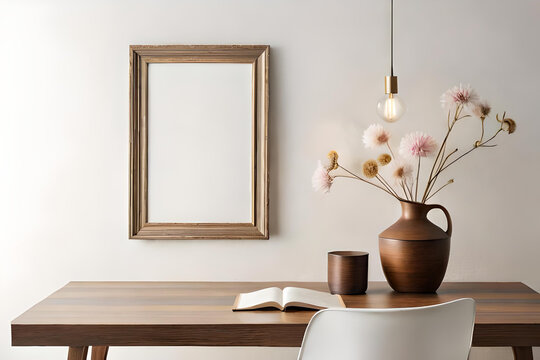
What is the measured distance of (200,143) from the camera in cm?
255

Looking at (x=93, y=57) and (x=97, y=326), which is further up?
(x=93, y=57)

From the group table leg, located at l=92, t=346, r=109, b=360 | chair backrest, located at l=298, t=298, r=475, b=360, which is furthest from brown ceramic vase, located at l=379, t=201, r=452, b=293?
table leg, located at l=92, t=346, r=109, b=360

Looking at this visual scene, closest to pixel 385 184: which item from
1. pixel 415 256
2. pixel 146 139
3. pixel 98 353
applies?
pixel 415 256

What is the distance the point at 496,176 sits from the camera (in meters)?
2.55

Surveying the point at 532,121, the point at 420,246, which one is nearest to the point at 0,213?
the point at 420,246

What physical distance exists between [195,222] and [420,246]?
97 cm

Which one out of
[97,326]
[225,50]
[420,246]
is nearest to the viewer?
[97,326]

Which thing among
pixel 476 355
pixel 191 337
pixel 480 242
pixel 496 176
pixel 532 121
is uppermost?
pixel 532 121

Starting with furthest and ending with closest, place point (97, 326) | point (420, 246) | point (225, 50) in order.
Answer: point (225, 50), point (420, 246), point (97, 326)

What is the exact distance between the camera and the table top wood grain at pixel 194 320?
1660 millimetres

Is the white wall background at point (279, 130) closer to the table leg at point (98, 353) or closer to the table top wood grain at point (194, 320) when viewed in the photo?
the table leg at point (98, 353)

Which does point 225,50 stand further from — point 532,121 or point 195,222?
point 532,121

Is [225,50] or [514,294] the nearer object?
[514,294]

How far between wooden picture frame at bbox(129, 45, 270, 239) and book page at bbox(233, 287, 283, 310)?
1.72 feet
